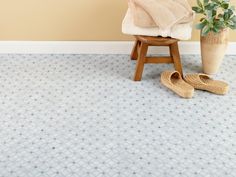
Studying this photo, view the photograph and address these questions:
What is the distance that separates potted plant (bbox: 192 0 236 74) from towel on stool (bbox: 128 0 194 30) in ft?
0.35

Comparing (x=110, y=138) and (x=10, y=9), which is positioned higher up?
(x=10, y=9)

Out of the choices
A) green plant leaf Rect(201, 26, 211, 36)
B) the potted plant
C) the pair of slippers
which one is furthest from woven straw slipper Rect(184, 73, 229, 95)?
green plant leaf Rect(201, 26, 211, 36)

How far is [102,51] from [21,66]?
0.56 meters

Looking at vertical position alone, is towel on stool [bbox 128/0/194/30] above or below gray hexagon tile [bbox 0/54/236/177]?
above

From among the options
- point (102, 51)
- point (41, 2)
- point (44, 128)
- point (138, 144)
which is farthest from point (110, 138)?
point (41, 2)

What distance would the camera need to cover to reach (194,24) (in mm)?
2701

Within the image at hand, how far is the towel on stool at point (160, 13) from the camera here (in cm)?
234

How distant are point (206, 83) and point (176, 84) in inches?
7.3

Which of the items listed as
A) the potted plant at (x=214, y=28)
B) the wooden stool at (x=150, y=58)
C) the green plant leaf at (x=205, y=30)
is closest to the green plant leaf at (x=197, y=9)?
the potted plant at (x=214, y=28)

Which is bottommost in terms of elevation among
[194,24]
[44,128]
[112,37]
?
[44,128]

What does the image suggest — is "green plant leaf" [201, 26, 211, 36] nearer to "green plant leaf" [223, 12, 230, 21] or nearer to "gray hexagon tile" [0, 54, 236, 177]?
"green plant leaf" [223, 12, 230, 21]

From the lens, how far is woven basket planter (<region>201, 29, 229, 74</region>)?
2.50 m

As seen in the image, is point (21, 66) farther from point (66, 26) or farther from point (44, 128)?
point (44, 128)

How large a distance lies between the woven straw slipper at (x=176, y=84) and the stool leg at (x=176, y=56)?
1.6 inches
